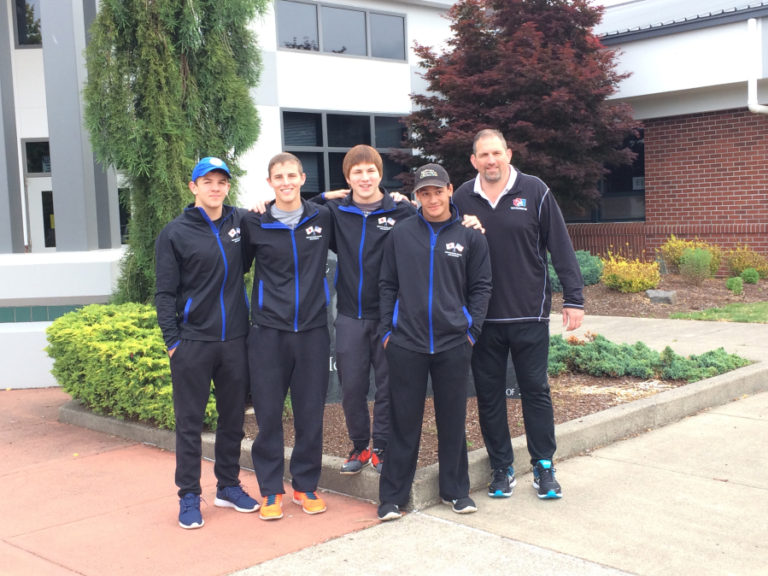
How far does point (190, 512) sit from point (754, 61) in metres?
13.6

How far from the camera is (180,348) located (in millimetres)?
4422

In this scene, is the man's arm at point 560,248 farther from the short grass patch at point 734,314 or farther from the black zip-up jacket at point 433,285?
the short grass patch at point 734,314

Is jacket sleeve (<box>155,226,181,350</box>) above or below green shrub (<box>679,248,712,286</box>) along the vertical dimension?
above

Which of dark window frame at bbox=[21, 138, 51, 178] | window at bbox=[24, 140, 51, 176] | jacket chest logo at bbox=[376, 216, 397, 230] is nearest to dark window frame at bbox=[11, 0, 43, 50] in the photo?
dark window frame at bbox=[21, 138, 51, 178]

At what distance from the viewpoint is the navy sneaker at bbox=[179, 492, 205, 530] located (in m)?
4.37

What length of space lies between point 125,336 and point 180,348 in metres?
2.49

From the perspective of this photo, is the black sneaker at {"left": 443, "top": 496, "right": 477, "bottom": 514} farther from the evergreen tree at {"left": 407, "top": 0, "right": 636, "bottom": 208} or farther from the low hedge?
the evergreen tree at {"left": 407, "top": 0, "right": 636, "bottom": 208}

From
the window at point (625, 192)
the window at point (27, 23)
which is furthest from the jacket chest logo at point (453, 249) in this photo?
the window at point (625, 192)

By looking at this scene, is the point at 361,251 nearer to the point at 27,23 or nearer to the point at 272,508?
the point at 272,508

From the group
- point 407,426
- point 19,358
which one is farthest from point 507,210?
point 19,358

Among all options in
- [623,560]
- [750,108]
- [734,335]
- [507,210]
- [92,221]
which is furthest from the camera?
[750,108]

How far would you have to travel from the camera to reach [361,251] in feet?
14.9

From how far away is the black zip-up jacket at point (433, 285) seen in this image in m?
4.29

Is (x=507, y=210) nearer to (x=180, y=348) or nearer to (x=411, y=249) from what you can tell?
(x=411, y=249)
